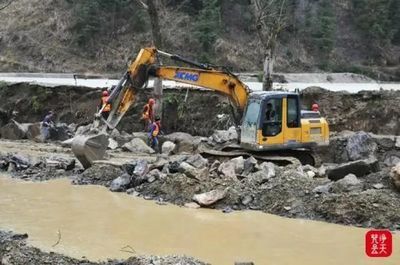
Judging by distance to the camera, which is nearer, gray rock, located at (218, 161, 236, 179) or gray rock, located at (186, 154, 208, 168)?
gray rock, located at (218, 161, 236, 179)

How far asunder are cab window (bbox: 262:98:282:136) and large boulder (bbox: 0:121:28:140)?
38.7 ft

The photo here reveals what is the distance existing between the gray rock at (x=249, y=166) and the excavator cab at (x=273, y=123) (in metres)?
0.72

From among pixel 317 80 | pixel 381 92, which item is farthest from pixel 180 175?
pixel 317 80

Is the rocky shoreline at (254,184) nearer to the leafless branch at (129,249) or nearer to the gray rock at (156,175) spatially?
the gray rock at (156,175)

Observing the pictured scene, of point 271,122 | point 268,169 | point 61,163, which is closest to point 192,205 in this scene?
point 268,169

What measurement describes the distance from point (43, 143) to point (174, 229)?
12.4m

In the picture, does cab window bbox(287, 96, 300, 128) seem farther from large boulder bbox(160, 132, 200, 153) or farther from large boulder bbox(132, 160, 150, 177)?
large boulder bbox(160, 132, 200, 153)

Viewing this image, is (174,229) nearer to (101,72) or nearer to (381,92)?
(381,92)

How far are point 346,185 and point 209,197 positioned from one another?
2709 millimetres

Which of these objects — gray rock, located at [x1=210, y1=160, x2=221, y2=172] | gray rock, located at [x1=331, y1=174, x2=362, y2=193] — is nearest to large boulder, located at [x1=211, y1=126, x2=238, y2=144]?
gray rock, located at [x1=210, y1=160, x2=221, y2=172]

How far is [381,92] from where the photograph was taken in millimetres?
23109

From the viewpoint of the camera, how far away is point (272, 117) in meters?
14.9

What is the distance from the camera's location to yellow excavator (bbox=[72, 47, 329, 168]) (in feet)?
48.3

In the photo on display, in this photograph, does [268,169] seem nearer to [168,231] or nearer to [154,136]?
[168,231]
